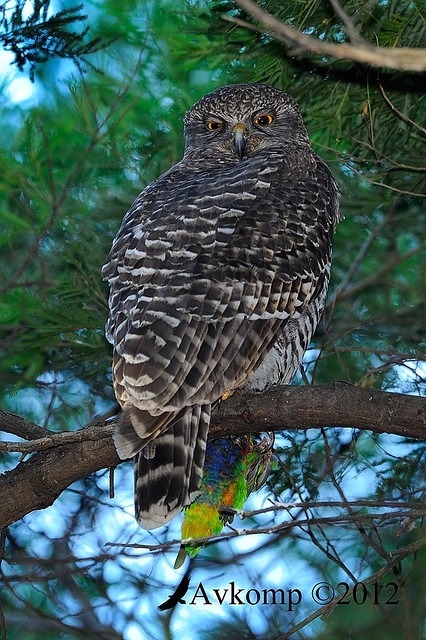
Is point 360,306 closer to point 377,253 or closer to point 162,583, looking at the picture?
point 377,253

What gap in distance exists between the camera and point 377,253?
5379 mm

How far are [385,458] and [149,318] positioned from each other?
1.71 meters

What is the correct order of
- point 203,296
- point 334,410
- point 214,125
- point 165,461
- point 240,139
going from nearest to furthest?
point 334,410 → point 165,461 → point 203,296 → point 240,139 → point 214,125

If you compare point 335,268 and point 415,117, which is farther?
point 335,268

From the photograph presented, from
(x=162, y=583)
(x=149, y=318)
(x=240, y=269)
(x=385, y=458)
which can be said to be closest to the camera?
(x=149, y=318)

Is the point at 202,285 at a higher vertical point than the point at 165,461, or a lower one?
higher

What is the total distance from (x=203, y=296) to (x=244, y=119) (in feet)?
6.73

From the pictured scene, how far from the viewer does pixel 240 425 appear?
3.35 metres

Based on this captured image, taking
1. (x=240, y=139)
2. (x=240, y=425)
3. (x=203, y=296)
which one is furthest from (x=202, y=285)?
(x=240, y=139)

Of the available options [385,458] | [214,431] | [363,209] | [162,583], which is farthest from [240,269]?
[162,583]

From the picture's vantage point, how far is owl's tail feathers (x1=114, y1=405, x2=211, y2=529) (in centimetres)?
310

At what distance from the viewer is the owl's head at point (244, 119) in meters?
5.16

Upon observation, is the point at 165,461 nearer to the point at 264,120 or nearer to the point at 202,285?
the point at 202,285

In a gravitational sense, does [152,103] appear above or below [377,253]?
above
